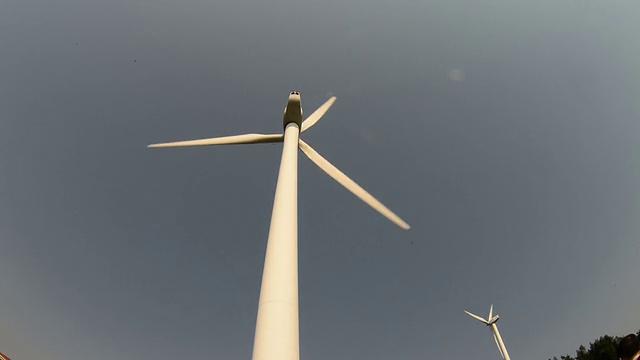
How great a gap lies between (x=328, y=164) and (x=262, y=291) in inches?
387

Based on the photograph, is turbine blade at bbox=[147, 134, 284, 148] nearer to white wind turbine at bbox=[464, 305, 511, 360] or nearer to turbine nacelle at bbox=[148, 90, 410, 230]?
turbine nacelle at bbox=[148, 90, 410, 230]

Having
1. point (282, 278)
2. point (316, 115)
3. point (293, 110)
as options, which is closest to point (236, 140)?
point (293, 110)

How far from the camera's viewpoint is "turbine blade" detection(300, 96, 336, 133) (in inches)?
804

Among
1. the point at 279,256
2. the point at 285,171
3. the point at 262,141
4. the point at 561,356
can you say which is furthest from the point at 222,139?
the point at 561,356

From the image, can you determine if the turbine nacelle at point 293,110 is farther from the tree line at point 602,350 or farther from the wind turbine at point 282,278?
the tree line at point 602,350

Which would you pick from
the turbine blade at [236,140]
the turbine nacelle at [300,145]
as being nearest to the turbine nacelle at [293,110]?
the turbine nacelle at [300,145]

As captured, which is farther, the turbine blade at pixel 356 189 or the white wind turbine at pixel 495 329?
the white wind turbine at pixel 495 329

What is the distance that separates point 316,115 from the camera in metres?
22.9

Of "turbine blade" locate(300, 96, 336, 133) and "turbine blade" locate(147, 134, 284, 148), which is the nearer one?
"turbine blade" locate(147, 134, 284, 148)

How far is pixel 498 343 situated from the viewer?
2216 inches

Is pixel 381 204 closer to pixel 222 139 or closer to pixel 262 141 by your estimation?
pixel 262 141

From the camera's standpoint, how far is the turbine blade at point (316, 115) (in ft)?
67.0

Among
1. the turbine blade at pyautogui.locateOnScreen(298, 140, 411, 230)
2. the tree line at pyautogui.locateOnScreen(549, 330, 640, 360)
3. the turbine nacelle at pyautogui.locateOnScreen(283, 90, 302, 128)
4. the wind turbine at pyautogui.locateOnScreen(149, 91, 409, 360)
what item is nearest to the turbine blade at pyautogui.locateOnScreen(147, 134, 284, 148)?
the turbine nacelle at pyautogui.locateOnScreen(283, 90, 302, 128)

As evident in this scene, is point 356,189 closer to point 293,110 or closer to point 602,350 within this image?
point 293,110
